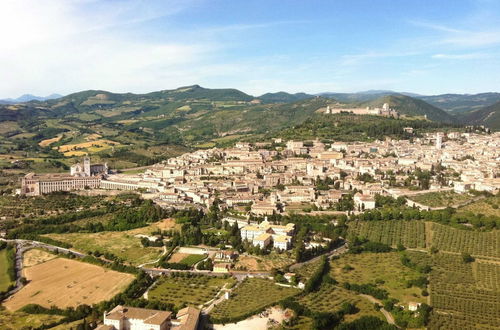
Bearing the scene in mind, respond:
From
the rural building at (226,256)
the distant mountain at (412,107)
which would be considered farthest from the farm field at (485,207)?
the distant mountain at (412,107)

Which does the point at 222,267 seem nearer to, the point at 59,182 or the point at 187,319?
the point at 187,319

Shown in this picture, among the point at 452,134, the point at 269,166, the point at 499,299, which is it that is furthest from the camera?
the point at 452,134

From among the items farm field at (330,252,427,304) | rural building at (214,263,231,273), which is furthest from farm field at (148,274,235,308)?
farm field at (330,252,427,304)

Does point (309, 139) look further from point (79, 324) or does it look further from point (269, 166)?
point (79, 324)

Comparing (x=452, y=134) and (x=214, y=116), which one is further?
(x=214, y=116)

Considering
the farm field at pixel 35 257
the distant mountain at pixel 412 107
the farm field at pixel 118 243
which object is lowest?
the farm field at pixel 35 257

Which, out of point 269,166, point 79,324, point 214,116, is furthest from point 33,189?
point 214,116

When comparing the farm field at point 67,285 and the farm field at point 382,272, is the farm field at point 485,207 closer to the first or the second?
the farm field at point 382,272

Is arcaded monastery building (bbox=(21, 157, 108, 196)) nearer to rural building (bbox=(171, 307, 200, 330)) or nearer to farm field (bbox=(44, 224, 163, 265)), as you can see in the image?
farm field (bbox=(44, 224, 163, 265))
